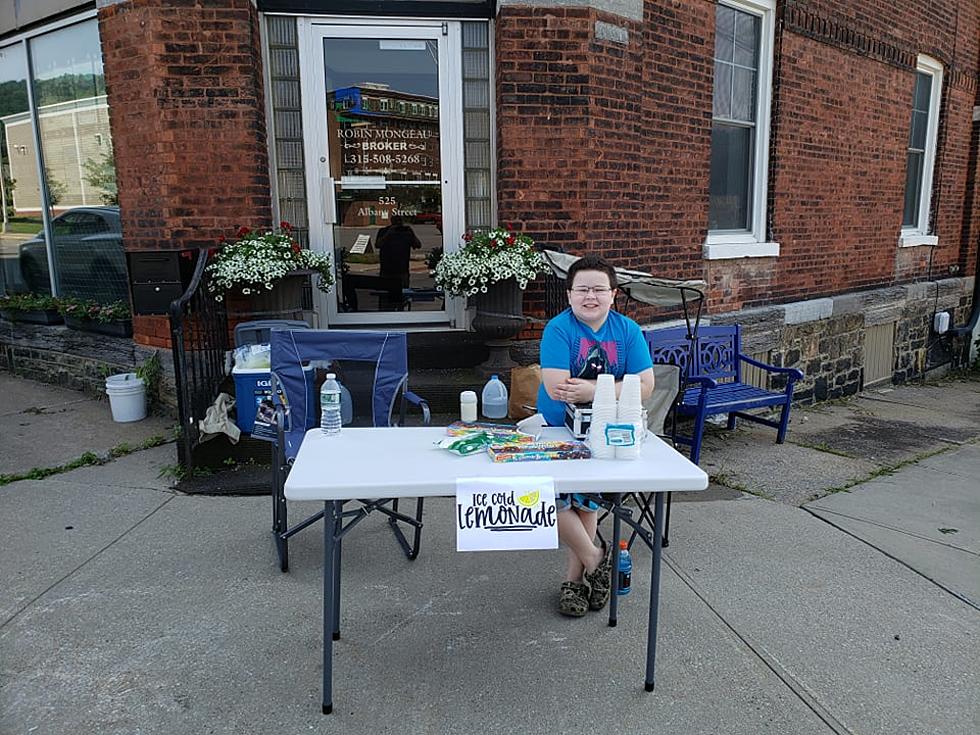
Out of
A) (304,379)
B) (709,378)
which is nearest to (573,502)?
(304,379)

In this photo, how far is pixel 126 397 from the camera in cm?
605

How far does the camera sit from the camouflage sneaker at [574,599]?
3268mm

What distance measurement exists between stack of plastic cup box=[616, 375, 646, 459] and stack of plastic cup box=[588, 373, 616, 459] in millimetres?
33

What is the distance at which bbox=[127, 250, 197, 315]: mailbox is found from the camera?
18.4ft

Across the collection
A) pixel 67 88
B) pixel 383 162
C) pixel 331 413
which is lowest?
pixel 331 413

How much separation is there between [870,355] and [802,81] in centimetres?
385

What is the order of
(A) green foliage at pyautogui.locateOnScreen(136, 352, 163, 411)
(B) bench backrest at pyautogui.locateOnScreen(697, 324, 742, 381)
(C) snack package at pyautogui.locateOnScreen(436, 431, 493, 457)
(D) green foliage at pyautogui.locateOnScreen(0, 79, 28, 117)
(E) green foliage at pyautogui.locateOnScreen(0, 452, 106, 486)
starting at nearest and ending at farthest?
(C) snack package at pyautogui.locateOnScreen(436, 431, 493, 457) < (E) green foliage at pyautogui.locateOnScreen(0, 452, 106, 486) < (A) green foliage at pyautogui.locateOnScreen(136, 352, 163, 411) < (B) bench backrest at pyautogui.locateOnScreen(697, 324, 742, 381) < (D) green foliage at pyautogui.locateOnScreen(0, 79, 28, 117)

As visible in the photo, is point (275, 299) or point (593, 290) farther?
point (275, 299)

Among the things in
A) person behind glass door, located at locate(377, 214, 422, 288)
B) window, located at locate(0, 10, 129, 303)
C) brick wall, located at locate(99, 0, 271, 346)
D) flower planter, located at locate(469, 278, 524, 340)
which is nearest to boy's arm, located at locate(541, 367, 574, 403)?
flower planter, located at locate(469, 278, 524, 340)

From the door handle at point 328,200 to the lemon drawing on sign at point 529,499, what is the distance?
4.10 m

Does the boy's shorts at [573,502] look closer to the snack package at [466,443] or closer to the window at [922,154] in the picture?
the snack package at [466,443]

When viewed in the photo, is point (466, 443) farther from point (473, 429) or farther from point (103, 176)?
point (103, 176)

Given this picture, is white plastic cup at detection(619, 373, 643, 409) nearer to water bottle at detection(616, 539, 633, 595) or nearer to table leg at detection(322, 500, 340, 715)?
water bottle at detection(616, 539, 633, 595)

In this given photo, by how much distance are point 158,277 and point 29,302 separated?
2.85 m
